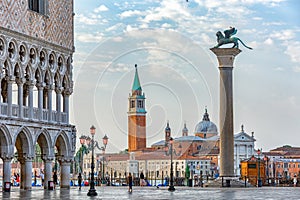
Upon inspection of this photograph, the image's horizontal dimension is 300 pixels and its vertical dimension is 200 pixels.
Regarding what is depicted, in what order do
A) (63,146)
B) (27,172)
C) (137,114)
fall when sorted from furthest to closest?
(137,114), (63,146), (27,172)

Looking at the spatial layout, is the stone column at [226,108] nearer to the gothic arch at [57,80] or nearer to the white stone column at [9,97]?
the gothic arch at [57,80]

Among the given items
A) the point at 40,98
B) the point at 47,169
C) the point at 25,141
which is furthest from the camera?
the point at 47,169

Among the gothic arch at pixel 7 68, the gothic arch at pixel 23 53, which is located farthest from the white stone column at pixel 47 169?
the gothic arch at pixel 7 68

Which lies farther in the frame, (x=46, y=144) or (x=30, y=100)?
(x=46, y=144)

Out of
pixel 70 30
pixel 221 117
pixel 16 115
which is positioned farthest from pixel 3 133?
pixel 221 117

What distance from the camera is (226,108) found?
161 ft

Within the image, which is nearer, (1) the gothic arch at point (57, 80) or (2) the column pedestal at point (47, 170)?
(2) the column pedestal at point (47, 170)

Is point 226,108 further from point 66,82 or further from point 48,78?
point 48,78

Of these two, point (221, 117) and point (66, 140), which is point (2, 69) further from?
point (221, 117)

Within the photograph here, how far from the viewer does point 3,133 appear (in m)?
40.5

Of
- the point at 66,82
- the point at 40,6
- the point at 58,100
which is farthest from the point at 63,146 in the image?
the point at 40,6

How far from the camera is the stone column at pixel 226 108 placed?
49.1 m

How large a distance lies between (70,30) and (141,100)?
410 ft

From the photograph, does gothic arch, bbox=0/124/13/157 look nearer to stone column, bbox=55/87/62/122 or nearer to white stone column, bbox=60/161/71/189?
stone column, bbox=55/87/62/122
